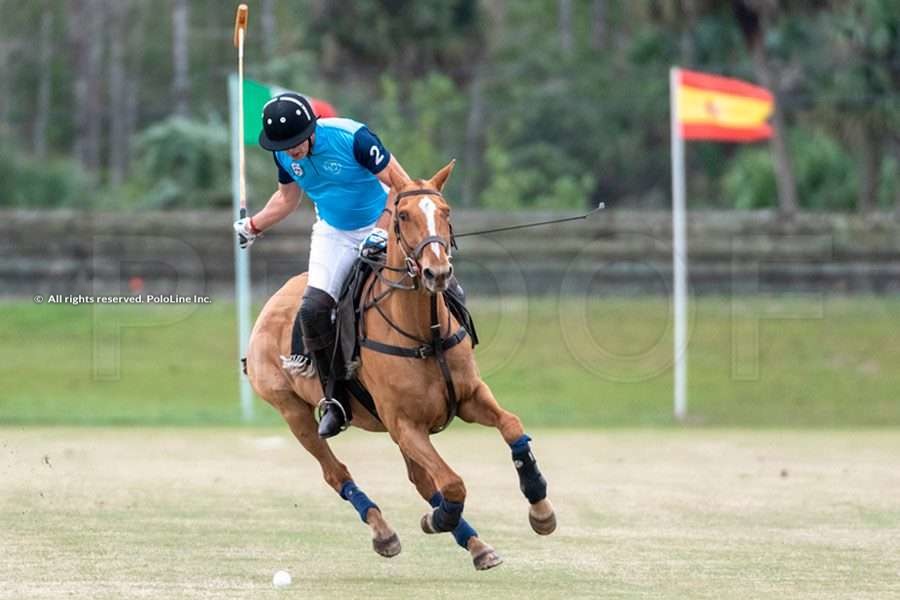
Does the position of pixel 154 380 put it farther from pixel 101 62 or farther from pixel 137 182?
pixel 101 62

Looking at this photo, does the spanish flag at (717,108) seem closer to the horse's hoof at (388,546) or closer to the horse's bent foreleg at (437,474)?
the horse's hoof at (388,546)

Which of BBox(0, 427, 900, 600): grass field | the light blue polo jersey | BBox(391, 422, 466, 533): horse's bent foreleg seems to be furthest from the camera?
the light blue polo jersey

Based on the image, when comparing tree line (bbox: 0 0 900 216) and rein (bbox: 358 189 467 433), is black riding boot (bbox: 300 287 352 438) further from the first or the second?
tree line (bbox: 0 0 900 216)

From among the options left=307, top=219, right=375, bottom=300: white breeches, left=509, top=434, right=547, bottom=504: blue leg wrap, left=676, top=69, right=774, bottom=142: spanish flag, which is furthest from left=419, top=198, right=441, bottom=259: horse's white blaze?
left=676, top=69, right=774, bottom=142: spanish flag

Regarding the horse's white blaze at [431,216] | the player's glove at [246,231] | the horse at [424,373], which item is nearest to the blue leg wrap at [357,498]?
the horse at [424,373]

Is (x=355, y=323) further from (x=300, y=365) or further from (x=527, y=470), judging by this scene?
(x=527, y=470)

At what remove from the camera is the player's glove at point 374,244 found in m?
10.8

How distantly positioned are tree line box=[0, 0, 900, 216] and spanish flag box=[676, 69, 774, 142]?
26.7ft

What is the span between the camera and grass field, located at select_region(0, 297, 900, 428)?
24286 millimetres

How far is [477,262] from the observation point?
93.5ft

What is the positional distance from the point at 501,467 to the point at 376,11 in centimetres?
2945

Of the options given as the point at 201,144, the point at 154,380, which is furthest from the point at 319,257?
the point at 201,144

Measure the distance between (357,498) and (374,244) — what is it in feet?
5.54

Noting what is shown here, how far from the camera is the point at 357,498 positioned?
11.2 m
